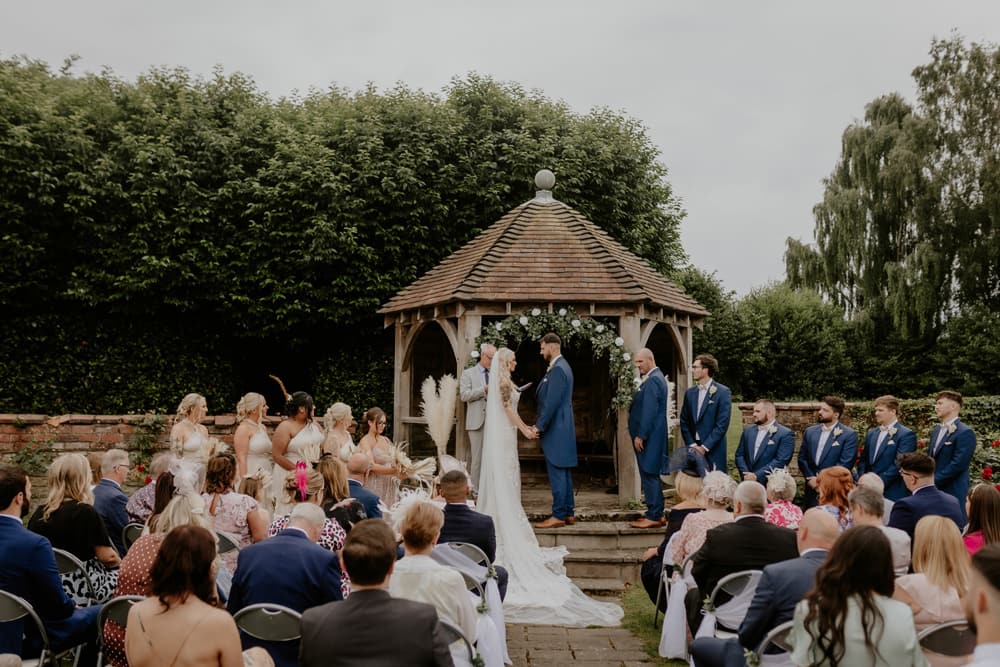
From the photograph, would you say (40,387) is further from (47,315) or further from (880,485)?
(880,485)

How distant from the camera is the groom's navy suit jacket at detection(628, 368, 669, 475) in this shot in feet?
32.8

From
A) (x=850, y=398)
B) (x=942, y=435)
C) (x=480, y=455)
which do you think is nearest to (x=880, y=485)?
(x=942, y=435)

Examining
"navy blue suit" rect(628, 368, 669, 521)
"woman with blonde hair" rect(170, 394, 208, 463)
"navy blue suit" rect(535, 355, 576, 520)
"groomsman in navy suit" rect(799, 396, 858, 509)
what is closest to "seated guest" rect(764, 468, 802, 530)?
"groomsman in navy suit" rect(799, 396, 858, 509)

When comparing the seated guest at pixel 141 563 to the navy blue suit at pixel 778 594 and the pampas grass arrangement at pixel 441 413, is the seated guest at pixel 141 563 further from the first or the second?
the pampas grass arrangement at pixel 441 413

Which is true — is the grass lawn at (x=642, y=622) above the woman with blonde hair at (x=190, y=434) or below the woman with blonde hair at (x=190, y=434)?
below

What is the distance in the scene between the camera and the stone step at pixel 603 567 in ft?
29.8

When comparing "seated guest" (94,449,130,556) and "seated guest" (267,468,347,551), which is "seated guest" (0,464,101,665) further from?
"seated guest" (94,449,130,556)

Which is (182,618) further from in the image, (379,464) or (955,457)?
(955,457)

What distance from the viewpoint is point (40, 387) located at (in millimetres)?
14953

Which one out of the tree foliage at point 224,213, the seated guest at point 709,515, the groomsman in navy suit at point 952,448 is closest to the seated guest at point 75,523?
the seated guest at point 709,515

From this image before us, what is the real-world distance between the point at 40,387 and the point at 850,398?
21.1 metres

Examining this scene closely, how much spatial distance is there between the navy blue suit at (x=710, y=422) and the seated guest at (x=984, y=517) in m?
4.70

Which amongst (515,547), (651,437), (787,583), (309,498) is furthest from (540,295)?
(787,583)

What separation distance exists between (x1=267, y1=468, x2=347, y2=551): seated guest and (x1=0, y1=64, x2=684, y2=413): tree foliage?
10.0m
